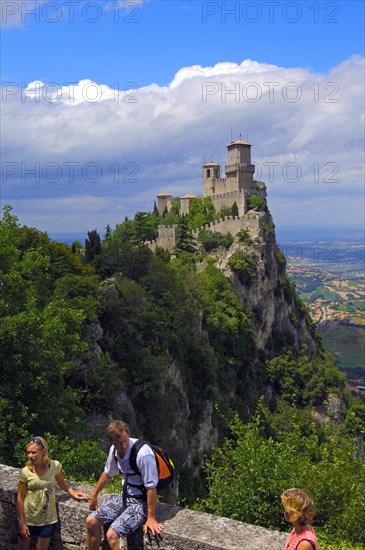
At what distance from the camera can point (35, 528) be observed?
21.1 ft

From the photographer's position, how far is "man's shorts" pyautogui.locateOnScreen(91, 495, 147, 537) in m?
6.08

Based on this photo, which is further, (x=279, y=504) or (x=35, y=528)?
(x=279, y=504)

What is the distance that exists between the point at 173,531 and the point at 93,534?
0.93m

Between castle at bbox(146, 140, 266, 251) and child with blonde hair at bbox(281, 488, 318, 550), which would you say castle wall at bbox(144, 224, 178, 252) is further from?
child with blonde hair at bbox(281, 488, 318, 550)

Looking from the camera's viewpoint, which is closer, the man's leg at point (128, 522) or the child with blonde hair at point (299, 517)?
the child with blonde hair at point (299, 517)

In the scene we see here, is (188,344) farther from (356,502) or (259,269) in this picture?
(356,502)

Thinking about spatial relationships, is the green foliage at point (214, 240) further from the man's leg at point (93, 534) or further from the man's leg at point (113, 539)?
the man's leg at point (113, 539)

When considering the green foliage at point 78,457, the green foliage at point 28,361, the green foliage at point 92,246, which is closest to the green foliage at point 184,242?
the green foliage at point 92,246

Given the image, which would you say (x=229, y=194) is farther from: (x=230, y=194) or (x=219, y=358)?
(x=219, y=358)

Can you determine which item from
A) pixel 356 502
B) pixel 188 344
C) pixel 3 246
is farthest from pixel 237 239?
pixel 356 502

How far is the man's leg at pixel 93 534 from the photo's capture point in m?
6.20

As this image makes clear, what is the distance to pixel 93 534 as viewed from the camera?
20.3 ft

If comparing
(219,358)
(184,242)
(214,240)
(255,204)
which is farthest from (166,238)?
(219,358)

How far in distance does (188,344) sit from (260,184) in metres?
38.0
